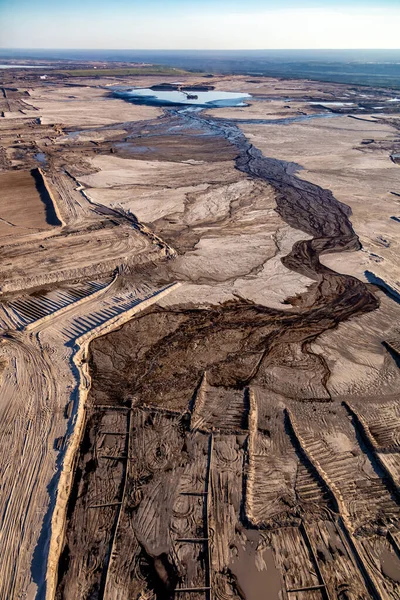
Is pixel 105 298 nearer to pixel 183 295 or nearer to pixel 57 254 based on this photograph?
pixel 183 295

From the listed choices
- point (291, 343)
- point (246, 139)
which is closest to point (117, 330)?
point (291, 343)

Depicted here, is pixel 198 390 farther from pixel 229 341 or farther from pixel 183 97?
pixel 183 97

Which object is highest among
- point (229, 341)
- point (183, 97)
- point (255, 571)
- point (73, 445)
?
point (183, 97)

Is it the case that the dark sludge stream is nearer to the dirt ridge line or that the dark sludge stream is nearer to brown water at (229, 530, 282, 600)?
the dirt ridge line

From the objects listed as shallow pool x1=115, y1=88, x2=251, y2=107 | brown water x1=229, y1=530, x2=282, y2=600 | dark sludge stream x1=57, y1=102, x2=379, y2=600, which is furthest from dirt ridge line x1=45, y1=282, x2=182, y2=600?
shallow pool x1=115, y1=88, x2=251, y2=107

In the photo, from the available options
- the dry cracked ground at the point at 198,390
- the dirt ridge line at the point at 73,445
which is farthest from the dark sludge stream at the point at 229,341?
the dirt ridge line at the point at 73,445

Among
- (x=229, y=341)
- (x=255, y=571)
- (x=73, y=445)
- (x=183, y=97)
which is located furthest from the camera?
(x=183, y=97)

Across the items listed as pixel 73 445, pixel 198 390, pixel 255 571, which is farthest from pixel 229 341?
pixel 255 571

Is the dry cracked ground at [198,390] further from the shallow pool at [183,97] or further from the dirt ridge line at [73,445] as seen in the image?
the shallow pool at [183,97]
